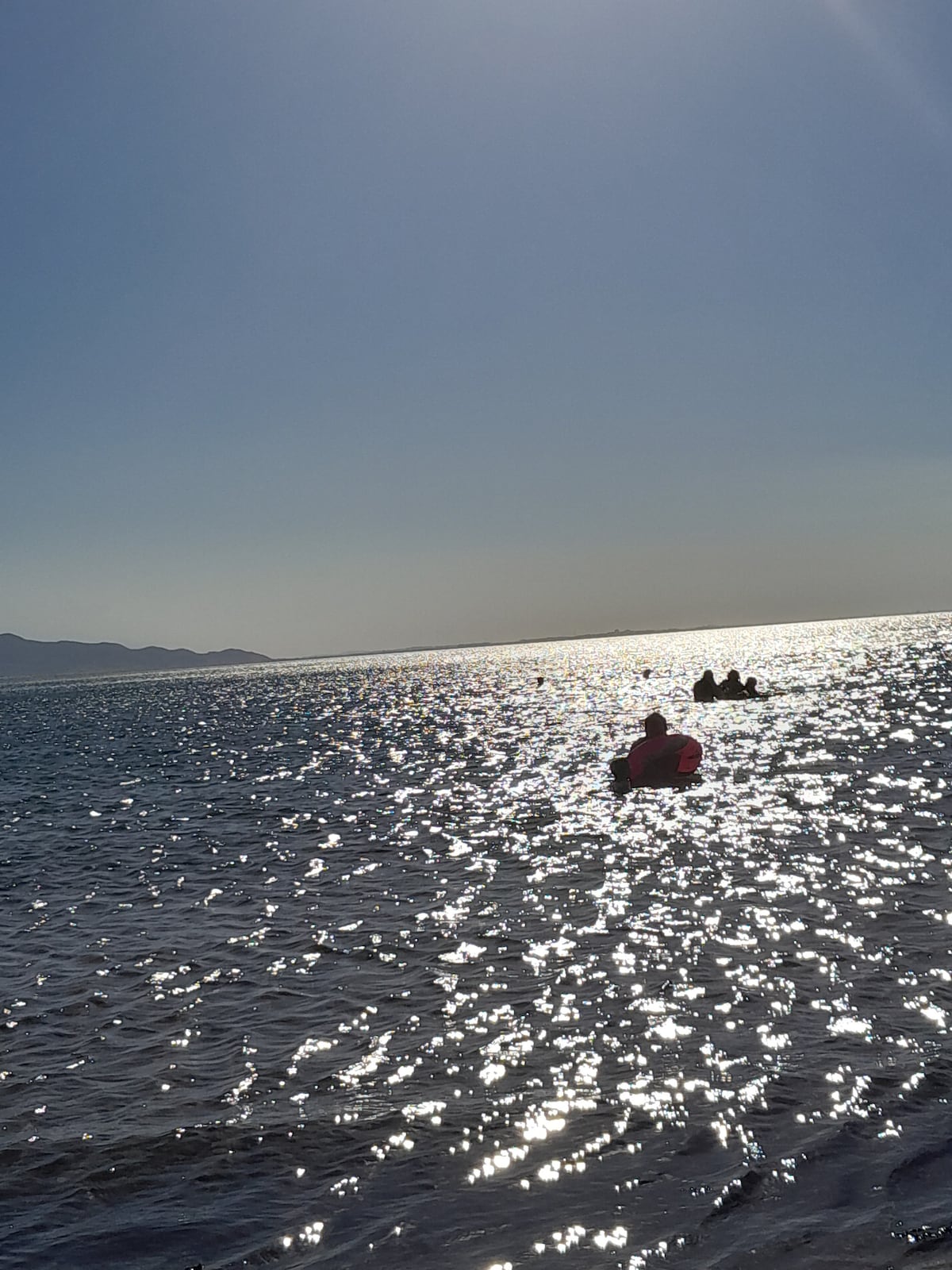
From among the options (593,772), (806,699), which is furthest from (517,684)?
(593,772)

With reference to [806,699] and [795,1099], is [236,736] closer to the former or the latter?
[806,699]

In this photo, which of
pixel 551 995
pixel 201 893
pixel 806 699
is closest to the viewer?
pixel 551 995

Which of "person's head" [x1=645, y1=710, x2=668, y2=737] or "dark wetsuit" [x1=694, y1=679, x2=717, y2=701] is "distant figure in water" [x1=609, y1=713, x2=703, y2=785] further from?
"dark wetsuit" [x1=694, y1=679, x2=717, y2=701]

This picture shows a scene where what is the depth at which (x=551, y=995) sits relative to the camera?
13.9 m

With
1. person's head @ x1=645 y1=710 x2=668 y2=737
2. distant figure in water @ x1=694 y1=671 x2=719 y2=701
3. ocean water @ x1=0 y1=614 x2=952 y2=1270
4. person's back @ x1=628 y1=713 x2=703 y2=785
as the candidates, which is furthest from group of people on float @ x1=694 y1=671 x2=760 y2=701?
ocean water @ x1=0 y1=614 x2=952 y2=1270

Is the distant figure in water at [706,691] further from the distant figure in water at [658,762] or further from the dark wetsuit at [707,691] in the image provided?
the distant figure in water at [658,762]

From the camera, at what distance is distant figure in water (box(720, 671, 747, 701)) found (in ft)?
251

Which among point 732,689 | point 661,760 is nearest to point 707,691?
point 732,689

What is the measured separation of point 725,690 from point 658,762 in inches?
1806

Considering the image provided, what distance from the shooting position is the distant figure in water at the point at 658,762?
3391 cm

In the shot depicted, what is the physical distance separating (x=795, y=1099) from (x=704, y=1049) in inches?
62.5

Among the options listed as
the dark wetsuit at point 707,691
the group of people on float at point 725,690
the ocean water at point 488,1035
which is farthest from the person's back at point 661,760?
the dark wetsuit at point 707,691

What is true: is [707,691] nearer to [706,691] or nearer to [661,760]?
[706,691]

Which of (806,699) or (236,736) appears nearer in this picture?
(236,736)
